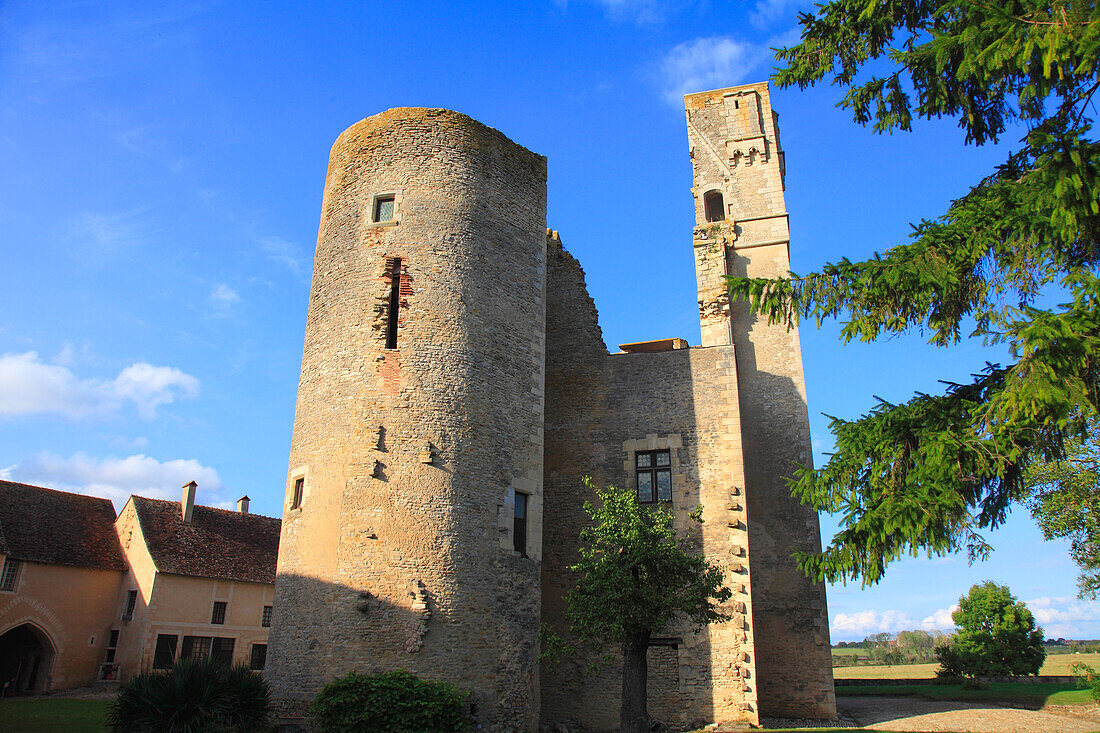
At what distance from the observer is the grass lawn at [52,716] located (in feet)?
44.0

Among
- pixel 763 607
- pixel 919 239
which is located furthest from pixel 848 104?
pixel 763 607

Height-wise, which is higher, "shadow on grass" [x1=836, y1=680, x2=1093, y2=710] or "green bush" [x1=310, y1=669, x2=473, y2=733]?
"green bush" [x1=310, y1=669, x2=473, y2=733]

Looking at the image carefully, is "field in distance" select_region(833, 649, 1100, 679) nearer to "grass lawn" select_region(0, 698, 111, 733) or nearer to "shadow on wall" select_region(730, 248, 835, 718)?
"shadow on wall" select_region(730, 248, 835, 718)

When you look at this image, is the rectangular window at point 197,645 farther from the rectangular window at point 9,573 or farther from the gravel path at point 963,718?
the gravel path at point 963,718

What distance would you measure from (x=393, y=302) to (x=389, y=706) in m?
7.33

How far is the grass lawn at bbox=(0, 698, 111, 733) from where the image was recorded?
1341 cm

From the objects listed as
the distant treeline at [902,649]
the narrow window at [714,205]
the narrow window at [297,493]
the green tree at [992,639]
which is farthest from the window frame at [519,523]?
the distant treeline at [902,649]

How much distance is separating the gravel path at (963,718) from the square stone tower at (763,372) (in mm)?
1601

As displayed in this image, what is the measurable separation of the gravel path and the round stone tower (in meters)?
7.63

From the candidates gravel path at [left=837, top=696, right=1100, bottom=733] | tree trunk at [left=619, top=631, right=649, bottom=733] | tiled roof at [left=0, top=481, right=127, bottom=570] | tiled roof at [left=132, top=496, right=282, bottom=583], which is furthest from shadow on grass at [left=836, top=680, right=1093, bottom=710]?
tiled roof at [left=0, top=481, right=127, bottom=570]

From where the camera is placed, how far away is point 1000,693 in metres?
23.1

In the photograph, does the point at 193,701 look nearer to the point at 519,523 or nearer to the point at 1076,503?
the point at 519,523

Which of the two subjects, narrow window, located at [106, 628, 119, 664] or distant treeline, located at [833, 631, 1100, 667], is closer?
narrow window, located at [106, 628, 119, 664]

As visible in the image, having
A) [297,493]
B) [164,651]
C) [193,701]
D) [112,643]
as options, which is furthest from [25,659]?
[193,701]
